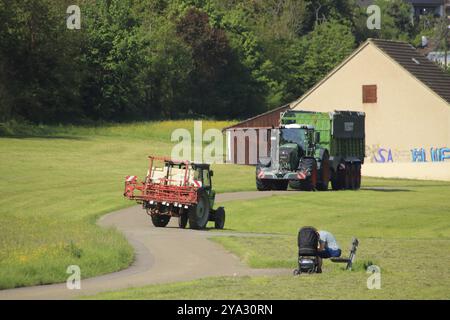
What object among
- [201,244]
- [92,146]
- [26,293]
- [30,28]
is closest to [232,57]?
[30,28]

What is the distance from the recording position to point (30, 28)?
8831 cm

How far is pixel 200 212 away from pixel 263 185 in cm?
1732

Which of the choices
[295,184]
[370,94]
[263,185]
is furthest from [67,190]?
[370,94]

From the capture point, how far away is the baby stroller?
2325 cm

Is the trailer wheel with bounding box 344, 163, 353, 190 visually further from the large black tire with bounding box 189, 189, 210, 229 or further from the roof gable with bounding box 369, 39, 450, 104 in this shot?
the large black tire with bounding box 189, 189, 210, 229

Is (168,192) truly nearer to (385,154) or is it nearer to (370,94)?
(385,154)

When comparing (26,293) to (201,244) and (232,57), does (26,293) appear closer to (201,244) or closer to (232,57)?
(201,244)

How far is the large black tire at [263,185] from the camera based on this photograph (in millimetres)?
52062

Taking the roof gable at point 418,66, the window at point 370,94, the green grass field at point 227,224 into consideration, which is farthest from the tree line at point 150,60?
the roof gable at point 418,66

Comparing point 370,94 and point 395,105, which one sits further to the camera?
point 370,94

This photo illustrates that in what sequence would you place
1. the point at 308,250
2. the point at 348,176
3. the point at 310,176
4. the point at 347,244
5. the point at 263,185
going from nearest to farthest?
the point at 308,250 → the point at 347,244 → the point at 310,176 → the point at 263,185 → the point at 348,176

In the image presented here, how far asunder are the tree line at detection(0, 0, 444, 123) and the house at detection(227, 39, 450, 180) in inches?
774

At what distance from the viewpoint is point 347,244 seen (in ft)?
100
